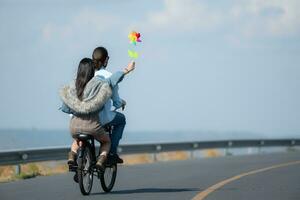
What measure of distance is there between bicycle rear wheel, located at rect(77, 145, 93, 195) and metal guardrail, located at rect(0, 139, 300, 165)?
5048 mm

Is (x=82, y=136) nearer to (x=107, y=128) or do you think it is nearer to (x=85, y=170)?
(x=85, y=170)

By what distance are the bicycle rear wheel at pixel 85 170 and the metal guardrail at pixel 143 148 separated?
505 centimetres

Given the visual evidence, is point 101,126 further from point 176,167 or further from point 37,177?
point 176,167

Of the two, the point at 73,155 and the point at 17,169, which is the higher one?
the point at 73,155

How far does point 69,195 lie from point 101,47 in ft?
7.60

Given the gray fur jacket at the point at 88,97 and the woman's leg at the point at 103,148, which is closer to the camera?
the gray fur jacket at the point at 88,97

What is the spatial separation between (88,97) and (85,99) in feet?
0.17

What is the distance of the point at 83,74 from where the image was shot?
1374 cm

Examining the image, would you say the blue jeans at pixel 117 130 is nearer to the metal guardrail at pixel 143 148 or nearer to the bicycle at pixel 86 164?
the bicycle at pixel 86 164

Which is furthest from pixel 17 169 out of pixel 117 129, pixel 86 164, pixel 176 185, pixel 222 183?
pixel 86 164

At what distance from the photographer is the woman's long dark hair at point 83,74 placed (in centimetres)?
1373

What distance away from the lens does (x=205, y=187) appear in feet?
52.6

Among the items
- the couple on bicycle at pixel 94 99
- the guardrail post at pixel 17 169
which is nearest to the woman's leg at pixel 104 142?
the couple on bicycle at pixel 94 99

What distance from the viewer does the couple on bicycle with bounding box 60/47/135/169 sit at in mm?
13634
